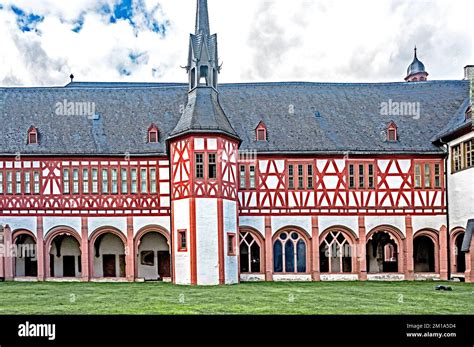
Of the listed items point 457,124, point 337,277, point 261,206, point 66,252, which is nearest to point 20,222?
point 66,252

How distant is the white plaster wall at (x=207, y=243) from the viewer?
97.6 ft

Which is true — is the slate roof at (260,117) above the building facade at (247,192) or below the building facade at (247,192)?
above

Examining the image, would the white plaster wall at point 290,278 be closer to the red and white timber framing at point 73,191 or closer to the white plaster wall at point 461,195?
the red and white timber framing at point 73,191

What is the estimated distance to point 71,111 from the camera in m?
36.7

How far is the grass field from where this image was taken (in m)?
18.2

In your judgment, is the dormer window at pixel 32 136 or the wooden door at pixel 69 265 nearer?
the dormer window at pixel 32 136

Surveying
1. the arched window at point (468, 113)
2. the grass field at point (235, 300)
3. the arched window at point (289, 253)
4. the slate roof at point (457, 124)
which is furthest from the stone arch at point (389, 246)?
the arched window at point (468, 113)

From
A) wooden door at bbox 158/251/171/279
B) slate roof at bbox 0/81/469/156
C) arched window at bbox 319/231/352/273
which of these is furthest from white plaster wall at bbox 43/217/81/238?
arched window at bbox 319/231/352/273

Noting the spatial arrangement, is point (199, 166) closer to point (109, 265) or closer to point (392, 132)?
point (109, 265)

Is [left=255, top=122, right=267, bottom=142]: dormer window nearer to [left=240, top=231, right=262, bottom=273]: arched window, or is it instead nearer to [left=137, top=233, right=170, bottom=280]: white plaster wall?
[left=240, top=231, right=262, bottom=273]: arched window

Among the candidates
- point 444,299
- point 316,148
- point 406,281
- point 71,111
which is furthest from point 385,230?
point 71,111

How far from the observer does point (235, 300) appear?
845 inches

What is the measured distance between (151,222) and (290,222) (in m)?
7.22

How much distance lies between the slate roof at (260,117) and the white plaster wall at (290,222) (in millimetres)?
3543
